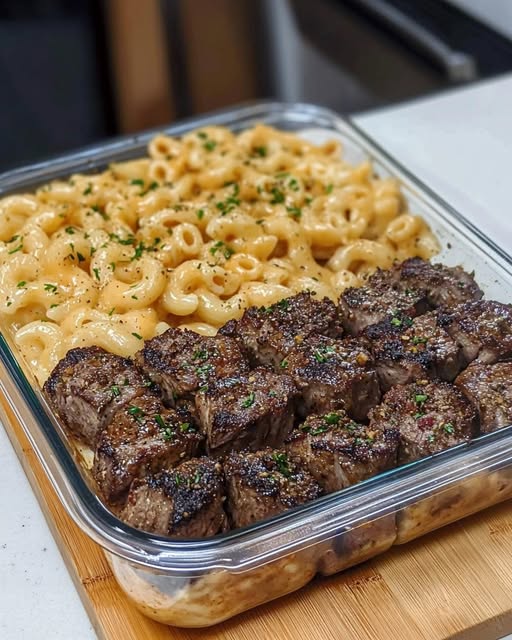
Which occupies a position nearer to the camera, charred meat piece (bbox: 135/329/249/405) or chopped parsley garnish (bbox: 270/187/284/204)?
charred meat piece (bbox: 135/329/249/405)

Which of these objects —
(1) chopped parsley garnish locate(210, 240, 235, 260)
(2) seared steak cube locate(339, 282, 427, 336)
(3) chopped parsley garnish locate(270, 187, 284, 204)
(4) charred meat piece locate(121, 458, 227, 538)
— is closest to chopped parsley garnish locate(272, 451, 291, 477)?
(4) charred meat piece locate(121, 458, 227, 538)

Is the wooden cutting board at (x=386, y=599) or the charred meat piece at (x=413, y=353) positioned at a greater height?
the charred meat piece at (x=413, y=353)

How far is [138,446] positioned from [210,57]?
10.8 feet

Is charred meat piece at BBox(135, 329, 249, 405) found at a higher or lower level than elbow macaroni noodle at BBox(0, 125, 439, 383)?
higher

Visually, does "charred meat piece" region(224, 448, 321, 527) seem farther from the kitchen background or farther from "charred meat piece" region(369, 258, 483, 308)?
the kitchen background

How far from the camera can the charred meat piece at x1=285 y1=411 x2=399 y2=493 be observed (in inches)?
67.1

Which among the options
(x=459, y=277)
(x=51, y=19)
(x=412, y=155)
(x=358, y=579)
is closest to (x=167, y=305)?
(x=459, y=277)

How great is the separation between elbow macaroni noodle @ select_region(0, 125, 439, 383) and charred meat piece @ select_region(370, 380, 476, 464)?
50cm

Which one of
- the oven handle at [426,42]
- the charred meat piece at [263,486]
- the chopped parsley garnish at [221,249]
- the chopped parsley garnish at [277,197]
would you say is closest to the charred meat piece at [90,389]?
the charred meat piece at [263,486]

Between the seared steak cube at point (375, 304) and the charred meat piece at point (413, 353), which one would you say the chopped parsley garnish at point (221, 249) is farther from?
the charred meat piece at point (413, 353)

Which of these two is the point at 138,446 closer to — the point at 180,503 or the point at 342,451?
the point at 180,503

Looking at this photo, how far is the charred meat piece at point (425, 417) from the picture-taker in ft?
5.77

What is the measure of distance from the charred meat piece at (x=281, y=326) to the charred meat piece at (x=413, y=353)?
11 cm

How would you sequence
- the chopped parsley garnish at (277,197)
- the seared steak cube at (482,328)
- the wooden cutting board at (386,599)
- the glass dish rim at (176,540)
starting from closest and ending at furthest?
the glass dish rim at (176,540) → the wooden cutting board at (386,599) → the seared steak cube at (482,328) → the chopped parsley garnish at (277,197)
